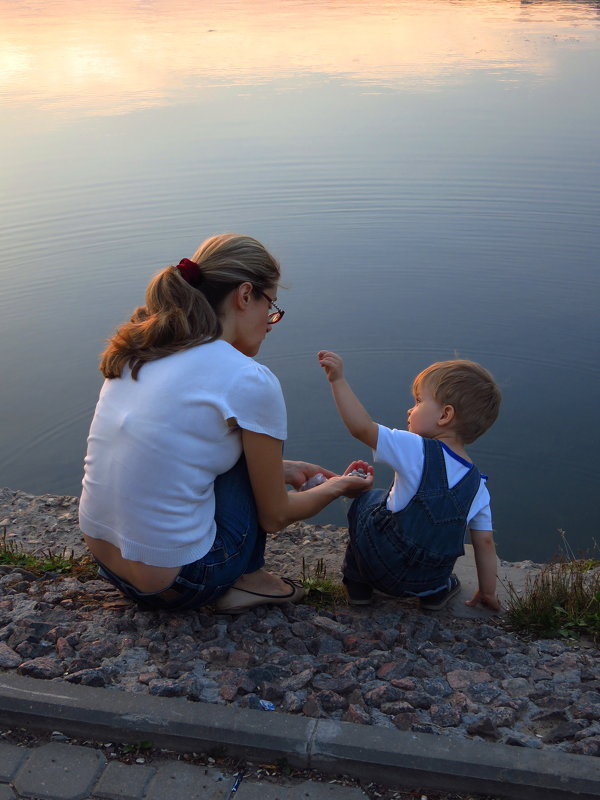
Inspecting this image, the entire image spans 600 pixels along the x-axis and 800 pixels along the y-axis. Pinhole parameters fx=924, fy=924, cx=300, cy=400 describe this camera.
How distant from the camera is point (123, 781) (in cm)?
243

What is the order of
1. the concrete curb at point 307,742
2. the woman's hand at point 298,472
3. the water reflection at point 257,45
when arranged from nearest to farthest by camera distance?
the concrete curb at point 307,742 → the woman's hand at point 298,472 → the water reflection at point 257,45

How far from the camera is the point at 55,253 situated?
9766mm

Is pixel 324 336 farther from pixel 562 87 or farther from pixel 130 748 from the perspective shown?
pixel 562 87

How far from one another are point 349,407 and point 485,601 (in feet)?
3.38

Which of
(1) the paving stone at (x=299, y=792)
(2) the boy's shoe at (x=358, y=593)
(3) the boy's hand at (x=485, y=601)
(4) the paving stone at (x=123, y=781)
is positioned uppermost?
(4) the paving stone at (x=123, y=781)

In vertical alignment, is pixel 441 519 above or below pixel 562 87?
below

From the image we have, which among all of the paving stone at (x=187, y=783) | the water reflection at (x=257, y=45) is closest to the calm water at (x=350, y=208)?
the water reflection at (x=257, y=45)

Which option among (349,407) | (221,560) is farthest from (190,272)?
(221,560)

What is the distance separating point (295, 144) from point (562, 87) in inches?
201

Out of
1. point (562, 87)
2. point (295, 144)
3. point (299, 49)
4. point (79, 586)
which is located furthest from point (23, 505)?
point (299, 49)

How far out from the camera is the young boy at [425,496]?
331 centimetres

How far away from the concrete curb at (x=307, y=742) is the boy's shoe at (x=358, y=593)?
1.09m

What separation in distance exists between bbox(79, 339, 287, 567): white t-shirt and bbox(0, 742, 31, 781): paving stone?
675 mm

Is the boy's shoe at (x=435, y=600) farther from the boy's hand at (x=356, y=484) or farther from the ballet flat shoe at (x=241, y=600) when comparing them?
the ballet flat shoe at (x=241, y=600)
